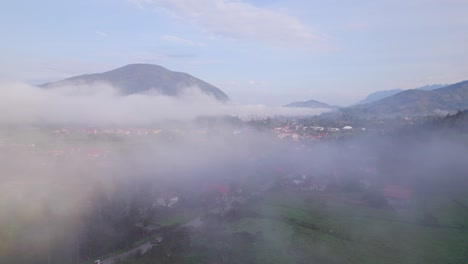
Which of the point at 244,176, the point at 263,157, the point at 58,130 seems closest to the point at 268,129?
the point at 263,157

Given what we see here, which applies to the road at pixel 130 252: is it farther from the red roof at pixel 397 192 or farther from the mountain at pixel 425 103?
the mountain at pixel 425 103

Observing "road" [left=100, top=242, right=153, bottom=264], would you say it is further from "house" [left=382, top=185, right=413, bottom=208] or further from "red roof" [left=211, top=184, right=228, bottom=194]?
"house" [left=382, top=185, right=413, bottom=208]

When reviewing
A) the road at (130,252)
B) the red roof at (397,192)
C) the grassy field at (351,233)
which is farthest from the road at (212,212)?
the red roof at (397,192)

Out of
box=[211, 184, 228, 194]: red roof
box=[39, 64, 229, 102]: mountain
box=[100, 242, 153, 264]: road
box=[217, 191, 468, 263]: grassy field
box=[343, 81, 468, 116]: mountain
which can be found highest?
box=[39, 64, 229, 102]: mountain

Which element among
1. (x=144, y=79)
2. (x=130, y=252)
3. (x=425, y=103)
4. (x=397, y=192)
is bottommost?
(x=130, y=252)

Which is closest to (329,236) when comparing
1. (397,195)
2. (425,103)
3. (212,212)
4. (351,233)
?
(351,233)

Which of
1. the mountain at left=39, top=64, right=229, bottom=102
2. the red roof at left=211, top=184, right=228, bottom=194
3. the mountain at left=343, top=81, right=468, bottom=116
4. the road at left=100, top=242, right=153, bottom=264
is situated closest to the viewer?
the road at left=100, top=242, right=153, bottom=264

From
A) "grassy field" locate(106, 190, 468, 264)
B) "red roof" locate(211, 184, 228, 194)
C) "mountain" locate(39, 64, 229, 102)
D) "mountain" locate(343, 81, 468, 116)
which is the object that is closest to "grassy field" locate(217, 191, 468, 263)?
"grassy field" locate(106, 190, 468, 264)

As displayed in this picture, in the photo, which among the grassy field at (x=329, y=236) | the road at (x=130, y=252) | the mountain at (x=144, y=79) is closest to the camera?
the grassy field at (x=329, y=236)

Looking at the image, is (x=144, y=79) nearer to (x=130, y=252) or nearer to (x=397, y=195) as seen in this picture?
(x=397, y=195)
